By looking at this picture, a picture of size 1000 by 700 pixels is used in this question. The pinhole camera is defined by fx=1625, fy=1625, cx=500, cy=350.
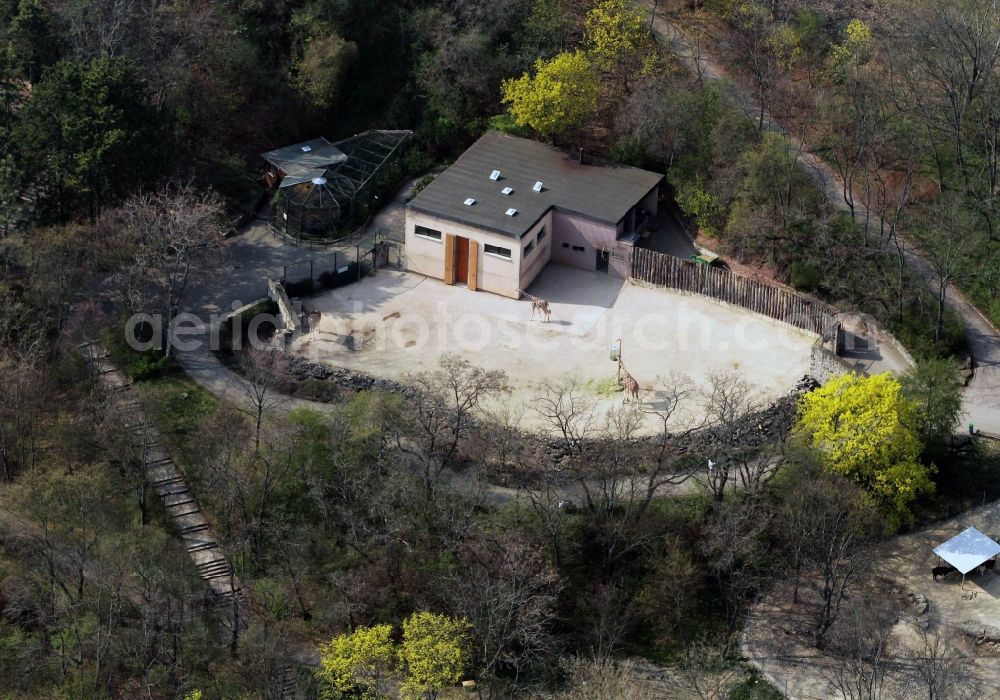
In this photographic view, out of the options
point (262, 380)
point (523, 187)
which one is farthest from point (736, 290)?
point (262, 380)

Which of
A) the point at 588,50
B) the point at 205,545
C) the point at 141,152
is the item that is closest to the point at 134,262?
the point at 141,152

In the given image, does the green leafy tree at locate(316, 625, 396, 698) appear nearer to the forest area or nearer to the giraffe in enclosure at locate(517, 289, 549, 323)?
the forest area

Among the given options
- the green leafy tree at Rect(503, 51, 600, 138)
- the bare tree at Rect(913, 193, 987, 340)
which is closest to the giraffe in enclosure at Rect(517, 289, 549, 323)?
the green leafy tree at Rect(503, 51, 600, 138)

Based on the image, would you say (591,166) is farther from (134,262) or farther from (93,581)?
(93,581)

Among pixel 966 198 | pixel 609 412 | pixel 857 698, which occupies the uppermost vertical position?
pixel 966 198

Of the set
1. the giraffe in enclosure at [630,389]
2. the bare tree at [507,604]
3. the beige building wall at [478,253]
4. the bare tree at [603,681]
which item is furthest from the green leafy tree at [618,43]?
the bare tree at [603,681]

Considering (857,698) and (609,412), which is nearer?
(857,698)

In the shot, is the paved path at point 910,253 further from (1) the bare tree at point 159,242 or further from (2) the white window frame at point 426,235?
(1) the bare tree at point 159,242
